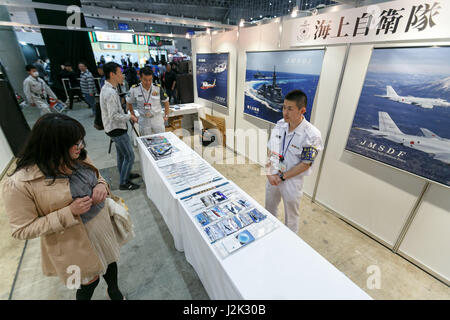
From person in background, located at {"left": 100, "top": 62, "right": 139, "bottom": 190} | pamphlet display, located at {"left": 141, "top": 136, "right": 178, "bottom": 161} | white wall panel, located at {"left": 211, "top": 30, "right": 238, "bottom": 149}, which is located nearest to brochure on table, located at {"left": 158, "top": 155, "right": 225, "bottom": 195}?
pamphlet display, located at {"left": 141, "top": 136, "right": 178, "bottom": 161}

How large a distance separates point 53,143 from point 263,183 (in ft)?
9.52

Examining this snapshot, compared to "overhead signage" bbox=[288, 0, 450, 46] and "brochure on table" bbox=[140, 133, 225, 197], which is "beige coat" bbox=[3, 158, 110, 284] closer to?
"brochure on table" bbox=[140, 133, 225, 197]

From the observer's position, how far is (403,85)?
1.82 meters

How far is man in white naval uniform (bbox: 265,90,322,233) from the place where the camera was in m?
1.69

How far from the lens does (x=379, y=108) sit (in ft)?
6.60

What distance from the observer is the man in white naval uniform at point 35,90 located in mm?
4277

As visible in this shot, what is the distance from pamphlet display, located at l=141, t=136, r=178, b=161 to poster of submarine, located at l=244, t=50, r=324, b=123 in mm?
1688

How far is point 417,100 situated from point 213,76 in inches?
144

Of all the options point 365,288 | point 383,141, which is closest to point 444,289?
point 365,288

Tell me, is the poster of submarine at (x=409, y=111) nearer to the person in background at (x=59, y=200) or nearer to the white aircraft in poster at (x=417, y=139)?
the white aircraft in poster at (x=417, y=139)

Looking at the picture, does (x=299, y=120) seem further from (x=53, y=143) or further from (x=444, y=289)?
(x=444, y=289)

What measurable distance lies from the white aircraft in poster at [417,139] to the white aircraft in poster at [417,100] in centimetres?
16

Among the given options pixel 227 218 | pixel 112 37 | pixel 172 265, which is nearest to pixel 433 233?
pixel 227 218

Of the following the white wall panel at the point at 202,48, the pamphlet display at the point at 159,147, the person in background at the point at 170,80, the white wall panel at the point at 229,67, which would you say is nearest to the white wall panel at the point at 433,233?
the pamphlet display at the point at 159,147
